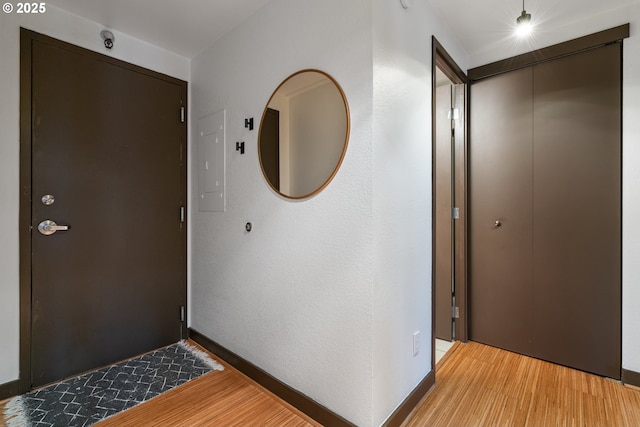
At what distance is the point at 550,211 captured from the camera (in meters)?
2.15

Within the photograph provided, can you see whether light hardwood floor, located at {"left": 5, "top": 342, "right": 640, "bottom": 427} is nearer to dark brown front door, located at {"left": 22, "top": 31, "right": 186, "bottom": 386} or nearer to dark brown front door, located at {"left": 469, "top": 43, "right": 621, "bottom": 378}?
dark brown front door, located at {"left": 469, "top": 43, "right": 621, "bottom": 378}

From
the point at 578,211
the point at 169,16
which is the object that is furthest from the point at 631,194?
the point at 169,16

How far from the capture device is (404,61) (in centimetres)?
161

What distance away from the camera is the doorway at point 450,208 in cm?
248

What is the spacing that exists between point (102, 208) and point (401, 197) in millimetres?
2023

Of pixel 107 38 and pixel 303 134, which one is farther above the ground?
pixel 107 38

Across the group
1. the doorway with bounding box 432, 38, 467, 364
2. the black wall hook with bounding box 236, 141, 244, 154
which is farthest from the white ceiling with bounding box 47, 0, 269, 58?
the doorway with bounding box 432, 38, 467, 364

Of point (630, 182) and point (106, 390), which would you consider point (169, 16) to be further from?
point (630, 182)

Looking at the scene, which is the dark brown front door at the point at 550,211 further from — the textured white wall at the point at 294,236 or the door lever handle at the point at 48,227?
the door lever handle at the point at 48,227

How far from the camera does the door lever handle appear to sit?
191cm

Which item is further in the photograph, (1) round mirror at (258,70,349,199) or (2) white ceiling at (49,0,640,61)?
(2) white ceiling at (49,0,640,61)

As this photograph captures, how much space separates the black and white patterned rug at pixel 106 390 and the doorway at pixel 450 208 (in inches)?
72.7

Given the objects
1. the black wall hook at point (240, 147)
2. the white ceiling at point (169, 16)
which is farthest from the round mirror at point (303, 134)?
the white ceiling at point (169, 16)

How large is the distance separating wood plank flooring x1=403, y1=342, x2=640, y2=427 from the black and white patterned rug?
4.89 feet
